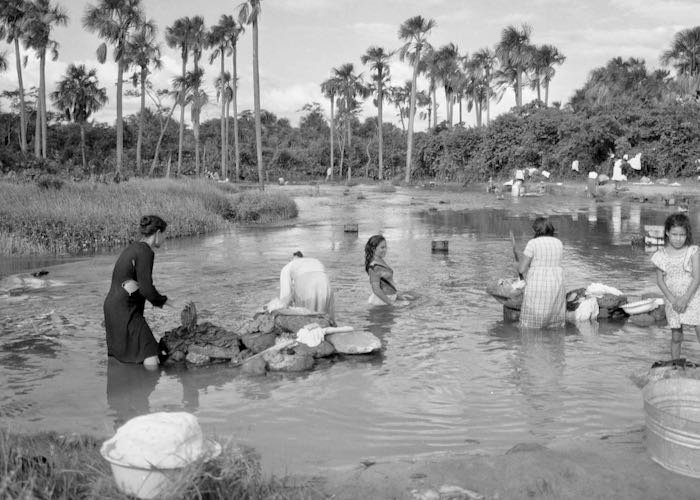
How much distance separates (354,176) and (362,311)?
6186cm

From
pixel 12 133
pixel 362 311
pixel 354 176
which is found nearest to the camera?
pixel 362 311

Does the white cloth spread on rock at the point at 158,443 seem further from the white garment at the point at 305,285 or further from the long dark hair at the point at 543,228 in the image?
the long dark hair at the point at 543,228

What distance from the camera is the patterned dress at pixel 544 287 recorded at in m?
7.68

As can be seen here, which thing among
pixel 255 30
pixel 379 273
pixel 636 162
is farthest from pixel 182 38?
pixel 379 273

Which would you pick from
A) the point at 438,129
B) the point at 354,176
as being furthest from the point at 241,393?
the point at 354,176

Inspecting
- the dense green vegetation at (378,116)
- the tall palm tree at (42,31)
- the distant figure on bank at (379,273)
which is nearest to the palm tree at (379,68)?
the dense green vegetation at (378,116)

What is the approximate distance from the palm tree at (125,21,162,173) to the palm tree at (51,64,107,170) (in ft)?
17.1

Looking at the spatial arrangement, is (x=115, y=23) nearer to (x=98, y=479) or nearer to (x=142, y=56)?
(x=142, y=56)

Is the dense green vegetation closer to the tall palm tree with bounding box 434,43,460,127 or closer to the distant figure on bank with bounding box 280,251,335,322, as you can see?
the tall palm tree with bounding box 434,43,460,127

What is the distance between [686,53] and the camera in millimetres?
46656

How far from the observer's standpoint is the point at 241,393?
6.09 meters

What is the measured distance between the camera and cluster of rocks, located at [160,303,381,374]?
22.1 ft

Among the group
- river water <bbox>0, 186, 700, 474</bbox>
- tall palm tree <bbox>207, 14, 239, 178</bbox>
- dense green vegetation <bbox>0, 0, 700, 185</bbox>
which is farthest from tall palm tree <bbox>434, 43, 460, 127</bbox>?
river water <bbox>0, 186, 700, 474</bbox>

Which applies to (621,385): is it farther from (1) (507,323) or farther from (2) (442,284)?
(2) (442,284)
